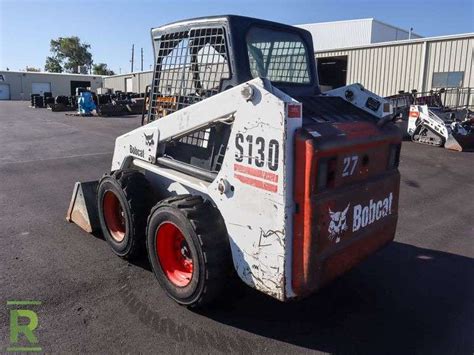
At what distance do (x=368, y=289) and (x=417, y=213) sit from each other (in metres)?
2.83

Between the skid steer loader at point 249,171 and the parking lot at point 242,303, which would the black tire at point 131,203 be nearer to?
the skid steer loader at point 249,171

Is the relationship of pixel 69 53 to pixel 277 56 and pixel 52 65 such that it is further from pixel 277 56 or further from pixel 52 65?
pixel 277 56

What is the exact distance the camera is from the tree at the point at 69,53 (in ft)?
272

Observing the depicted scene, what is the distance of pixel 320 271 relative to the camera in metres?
2.89

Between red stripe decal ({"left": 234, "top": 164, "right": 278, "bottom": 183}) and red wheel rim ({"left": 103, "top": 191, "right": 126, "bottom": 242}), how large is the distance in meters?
2.01

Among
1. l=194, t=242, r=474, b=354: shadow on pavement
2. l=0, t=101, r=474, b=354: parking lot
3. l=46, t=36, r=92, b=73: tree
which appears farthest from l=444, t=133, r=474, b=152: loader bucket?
l=46, t=36, r=92, b=73: tree

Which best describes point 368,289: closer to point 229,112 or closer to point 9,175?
point 229,112

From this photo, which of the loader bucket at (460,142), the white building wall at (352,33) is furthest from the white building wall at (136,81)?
the loader bucket at (460,142)

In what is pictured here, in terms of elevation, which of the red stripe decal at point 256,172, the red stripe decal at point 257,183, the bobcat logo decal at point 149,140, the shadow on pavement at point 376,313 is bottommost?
the shadow on pavement at point 376,313

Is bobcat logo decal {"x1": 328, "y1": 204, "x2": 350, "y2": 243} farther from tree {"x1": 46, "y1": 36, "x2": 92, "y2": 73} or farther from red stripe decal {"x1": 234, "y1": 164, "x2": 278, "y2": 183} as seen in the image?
tree {"x1": 46, "y1": 36, "x2": 92, "y2": 73}

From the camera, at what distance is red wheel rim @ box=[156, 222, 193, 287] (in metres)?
3.48

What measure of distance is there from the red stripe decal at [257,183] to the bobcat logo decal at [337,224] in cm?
47

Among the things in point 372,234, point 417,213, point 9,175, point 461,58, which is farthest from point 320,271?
point 461,58

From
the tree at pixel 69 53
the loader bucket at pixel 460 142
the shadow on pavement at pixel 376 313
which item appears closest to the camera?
the shadow on pavement at pixel 376 313
